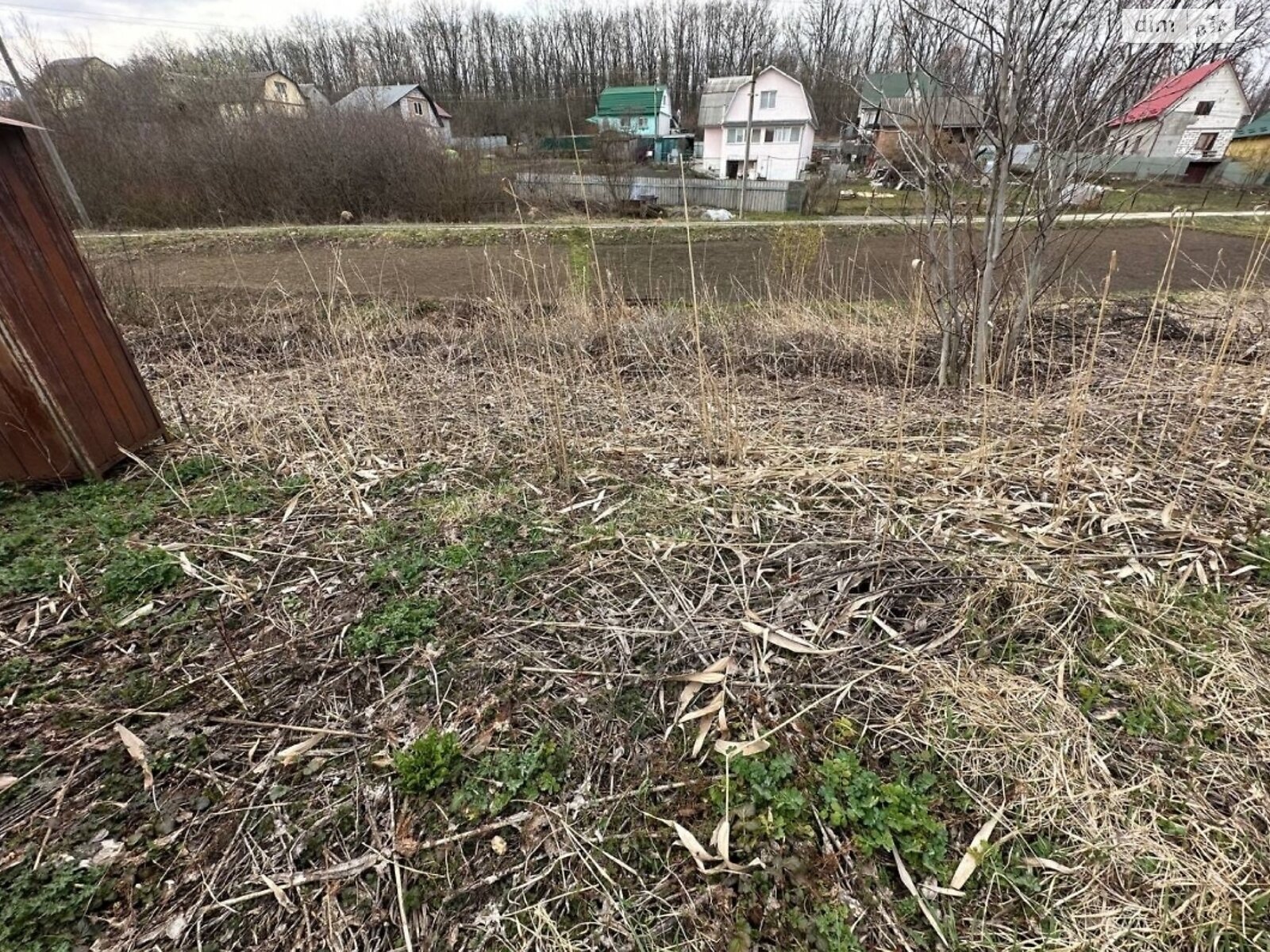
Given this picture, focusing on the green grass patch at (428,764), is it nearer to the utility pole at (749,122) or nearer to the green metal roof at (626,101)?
the utility pole at (749,122)

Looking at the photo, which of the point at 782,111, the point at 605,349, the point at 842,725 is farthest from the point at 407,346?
the point at 782,111

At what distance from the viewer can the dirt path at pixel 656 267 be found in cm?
798

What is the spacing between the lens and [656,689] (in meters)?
1.71

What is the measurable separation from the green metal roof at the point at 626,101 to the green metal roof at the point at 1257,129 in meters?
29.8

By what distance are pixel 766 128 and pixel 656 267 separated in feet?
79.4

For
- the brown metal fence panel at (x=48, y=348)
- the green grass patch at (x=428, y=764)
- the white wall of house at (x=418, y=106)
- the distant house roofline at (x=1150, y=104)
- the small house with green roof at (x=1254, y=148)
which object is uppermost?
the white wall of house at (x=418, y=106)


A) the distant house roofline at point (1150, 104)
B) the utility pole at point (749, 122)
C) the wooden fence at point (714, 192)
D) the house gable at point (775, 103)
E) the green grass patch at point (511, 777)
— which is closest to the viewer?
the green grass patch at point (511, 777)

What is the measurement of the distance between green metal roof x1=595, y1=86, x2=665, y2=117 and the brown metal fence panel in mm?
38055

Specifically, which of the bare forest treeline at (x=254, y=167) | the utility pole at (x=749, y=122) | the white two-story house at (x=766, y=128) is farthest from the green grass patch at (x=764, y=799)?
the white two-story house at (x=766, y=128)

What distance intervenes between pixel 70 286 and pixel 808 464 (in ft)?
11.9

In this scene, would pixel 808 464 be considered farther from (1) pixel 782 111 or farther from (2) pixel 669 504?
(1) pixel 782 111

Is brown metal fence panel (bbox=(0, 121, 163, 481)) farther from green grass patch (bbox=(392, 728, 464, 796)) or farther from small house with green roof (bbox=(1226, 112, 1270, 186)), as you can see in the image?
small house with green roof (bbox=(1226, 112, 1270, 186))

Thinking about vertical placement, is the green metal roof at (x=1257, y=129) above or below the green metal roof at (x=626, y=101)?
below

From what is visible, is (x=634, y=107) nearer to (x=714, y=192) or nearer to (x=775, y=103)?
(x=775, y=103)
